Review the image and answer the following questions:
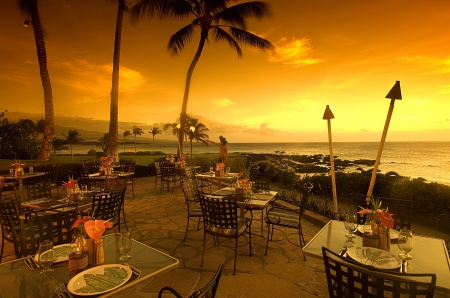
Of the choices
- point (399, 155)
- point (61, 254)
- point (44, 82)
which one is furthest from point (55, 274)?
point (399, 155)

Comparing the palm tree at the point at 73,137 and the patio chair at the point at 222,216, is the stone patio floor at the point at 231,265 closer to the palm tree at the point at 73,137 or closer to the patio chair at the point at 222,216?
the patio chair at the point at 222,216

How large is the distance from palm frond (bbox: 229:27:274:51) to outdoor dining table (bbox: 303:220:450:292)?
10341 millimetres

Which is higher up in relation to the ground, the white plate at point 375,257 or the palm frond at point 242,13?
the palm frond at point 242,13

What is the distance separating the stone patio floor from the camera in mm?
2688

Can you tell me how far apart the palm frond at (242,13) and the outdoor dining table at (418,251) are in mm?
10196

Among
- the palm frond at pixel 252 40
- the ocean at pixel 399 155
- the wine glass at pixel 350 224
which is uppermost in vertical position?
the palm frond at pixel 252 40

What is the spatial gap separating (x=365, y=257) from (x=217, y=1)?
11.6 metres

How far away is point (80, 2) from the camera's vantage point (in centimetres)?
1055

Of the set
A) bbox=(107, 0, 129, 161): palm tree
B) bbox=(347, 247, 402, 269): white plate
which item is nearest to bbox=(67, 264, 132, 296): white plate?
bbox=(347, 247, 402, 269): white plate

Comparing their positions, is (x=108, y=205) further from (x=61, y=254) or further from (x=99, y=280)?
(x=99, y=280)

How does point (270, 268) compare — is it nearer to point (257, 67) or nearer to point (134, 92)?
point (257, 67)

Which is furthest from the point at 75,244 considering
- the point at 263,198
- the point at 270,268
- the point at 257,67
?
the point at 257,67

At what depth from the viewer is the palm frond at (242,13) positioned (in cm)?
1034

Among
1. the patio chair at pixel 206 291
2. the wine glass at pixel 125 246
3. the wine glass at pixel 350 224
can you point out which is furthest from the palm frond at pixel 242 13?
the patio chair at pixel 206 291
